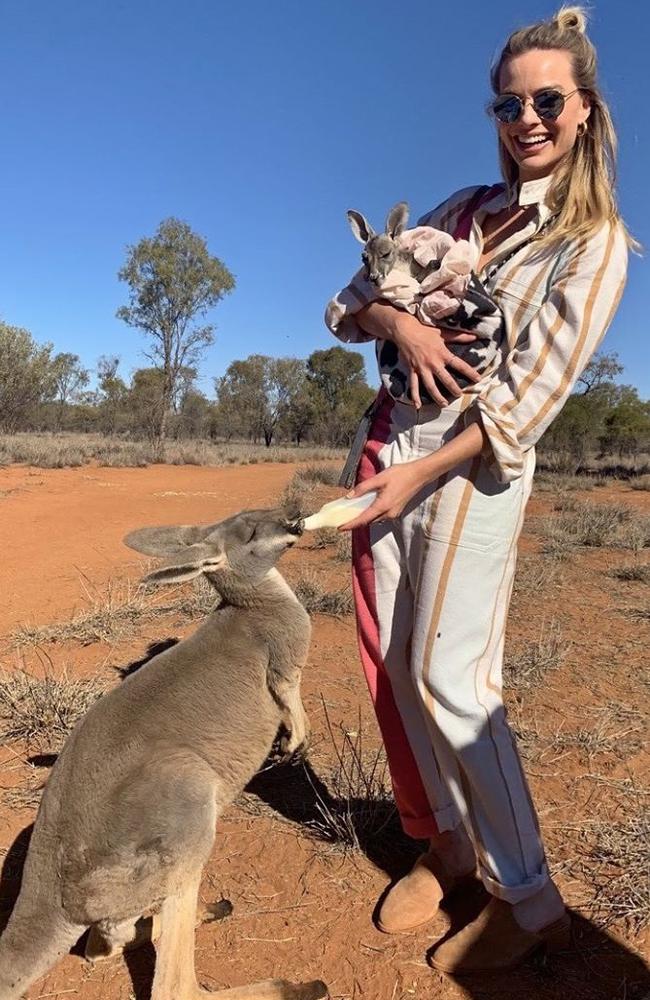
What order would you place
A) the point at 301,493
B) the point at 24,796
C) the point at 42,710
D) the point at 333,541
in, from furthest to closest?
the point at 301,493 < the point at 333,541 < the point at 42,710 < the point at 24,796

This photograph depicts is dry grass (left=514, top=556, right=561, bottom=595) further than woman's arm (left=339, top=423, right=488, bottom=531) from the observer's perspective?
Yes

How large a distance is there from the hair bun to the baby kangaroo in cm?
172

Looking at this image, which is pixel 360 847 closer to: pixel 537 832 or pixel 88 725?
pixel 537 832

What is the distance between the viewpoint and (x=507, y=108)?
83.2 inches

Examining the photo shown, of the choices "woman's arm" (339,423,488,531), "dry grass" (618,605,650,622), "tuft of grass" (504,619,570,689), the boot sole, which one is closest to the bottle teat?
"woman's arm" (339,423,488,531)

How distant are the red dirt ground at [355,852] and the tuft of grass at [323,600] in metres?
0.13

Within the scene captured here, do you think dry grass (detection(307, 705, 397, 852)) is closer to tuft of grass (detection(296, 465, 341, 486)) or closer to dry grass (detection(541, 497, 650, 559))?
dry grass (detection(541, 497, 650, 559))

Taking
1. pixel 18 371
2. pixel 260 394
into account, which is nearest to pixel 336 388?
pixel 260 394

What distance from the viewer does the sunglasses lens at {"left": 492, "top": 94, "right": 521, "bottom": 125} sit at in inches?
82.5

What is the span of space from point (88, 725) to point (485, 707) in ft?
4.27

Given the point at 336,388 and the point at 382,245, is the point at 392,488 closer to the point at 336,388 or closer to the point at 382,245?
the point at 382,245

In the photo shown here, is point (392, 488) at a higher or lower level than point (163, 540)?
higher

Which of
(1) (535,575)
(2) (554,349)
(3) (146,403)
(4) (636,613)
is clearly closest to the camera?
(2) (554,349)

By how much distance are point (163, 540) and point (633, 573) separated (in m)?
5.98
